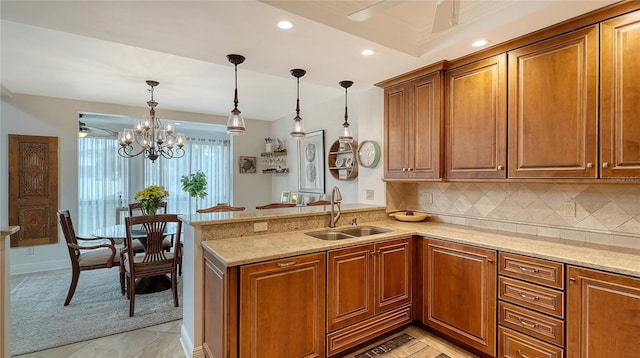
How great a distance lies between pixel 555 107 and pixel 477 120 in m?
0.55

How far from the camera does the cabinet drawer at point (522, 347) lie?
1.89 m

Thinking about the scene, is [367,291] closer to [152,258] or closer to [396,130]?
[396,130]

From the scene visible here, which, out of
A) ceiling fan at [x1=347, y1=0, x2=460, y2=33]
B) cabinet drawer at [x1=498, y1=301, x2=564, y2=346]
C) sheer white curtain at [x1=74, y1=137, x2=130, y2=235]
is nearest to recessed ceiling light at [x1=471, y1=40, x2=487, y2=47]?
ceiling fan at [x1=347, y1=0, x2=460, y2=33]

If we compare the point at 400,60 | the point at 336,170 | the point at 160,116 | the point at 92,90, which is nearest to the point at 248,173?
the point at 160,116

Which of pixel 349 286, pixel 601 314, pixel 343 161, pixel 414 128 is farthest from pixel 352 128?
pixel 601 314

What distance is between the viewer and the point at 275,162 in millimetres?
6371

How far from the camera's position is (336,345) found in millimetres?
2211

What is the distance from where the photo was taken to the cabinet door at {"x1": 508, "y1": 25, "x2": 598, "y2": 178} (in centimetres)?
194

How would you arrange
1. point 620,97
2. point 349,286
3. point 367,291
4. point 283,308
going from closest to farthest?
point 620,97 → point 283,308 → point 349,286 → point 367,291

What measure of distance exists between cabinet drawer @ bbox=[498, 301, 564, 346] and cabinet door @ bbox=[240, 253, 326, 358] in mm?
1303

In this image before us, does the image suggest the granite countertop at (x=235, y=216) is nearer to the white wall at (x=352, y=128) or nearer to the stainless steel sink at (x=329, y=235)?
the stainless steel sink at (x=329, y=235)

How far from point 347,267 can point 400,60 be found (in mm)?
1858

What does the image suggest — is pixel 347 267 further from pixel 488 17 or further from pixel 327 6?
pixel 488 17

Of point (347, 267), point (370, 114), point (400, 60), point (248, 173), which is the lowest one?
point (347, 267)
